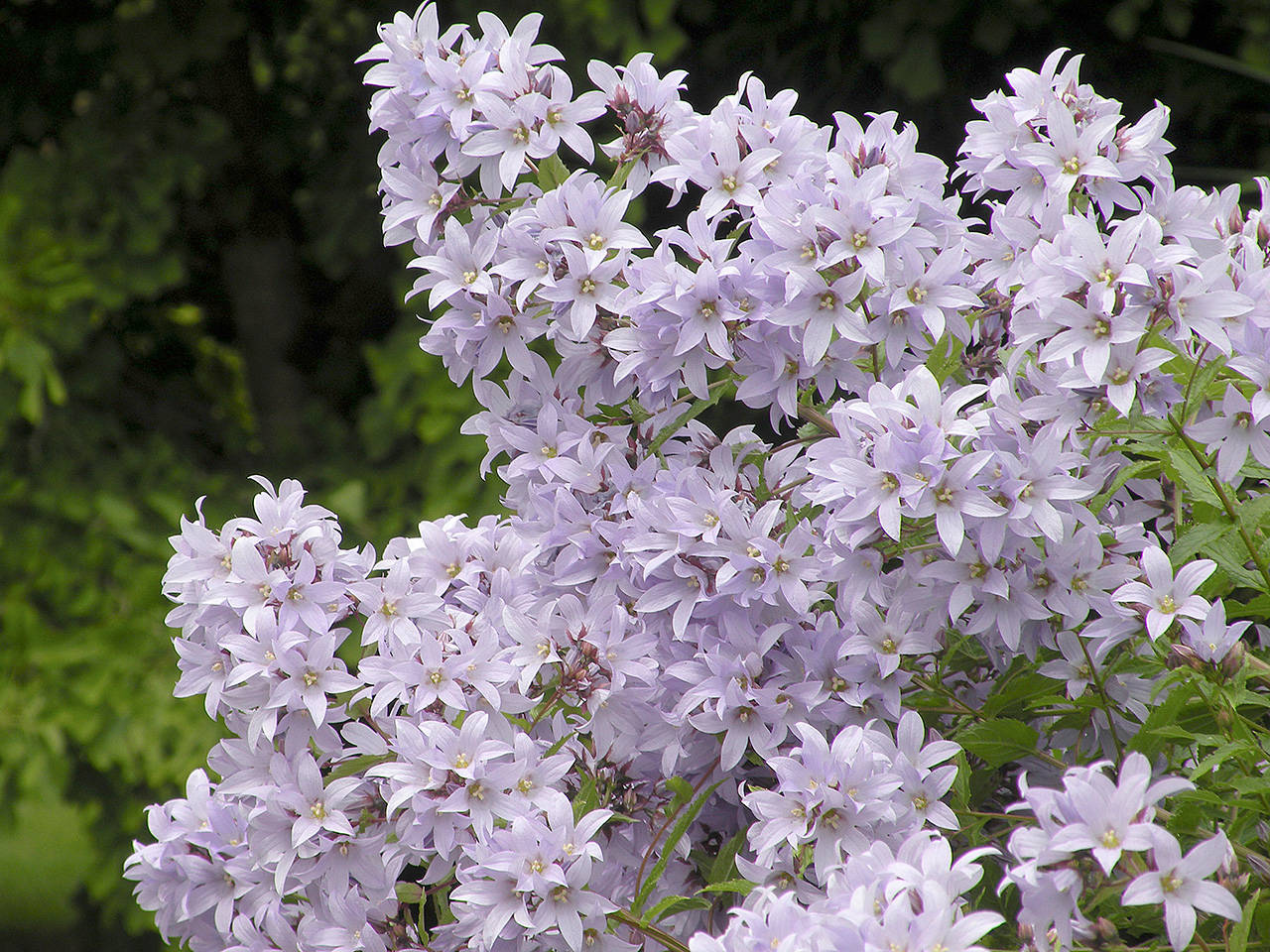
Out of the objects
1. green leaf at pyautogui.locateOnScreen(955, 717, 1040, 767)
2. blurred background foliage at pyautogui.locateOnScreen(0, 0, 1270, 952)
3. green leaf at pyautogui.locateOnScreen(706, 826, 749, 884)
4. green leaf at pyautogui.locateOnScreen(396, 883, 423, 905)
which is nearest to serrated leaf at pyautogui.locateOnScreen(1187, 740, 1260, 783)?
green leaf at pyautogui.locateOnScreen(955, 717, 1040, 767)

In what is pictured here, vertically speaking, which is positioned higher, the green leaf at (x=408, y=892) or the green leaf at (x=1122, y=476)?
the green leaf at (x=1122, y=476)

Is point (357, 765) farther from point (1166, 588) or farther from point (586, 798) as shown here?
point (1166, 588)

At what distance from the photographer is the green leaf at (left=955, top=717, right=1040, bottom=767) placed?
827mm

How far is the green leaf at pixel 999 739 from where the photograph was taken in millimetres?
827

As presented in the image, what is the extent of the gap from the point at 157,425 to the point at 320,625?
2120 millimetres

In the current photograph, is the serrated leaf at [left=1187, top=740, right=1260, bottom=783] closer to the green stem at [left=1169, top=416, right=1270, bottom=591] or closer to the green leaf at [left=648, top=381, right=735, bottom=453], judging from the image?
the green stem at [left=1169, top=416, right=1270, bottom=591]

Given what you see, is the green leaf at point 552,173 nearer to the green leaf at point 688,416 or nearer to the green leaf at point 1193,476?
the green leaf at point 688,416

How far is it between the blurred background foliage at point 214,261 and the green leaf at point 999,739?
158 centimetres

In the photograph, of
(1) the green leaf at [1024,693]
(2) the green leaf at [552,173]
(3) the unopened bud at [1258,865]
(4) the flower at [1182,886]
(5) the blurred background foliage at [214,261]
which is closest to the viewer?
(4) the flower at [1182,886]

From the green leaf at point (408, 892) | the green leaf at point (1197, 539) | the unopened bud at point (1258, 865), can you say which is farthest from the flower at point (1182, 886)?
the green leaf at point (408, 892)

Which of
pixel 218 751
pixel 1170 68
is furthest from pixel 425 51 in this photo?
pixel 1170 68

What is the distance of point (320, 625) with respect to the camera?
34.6 inches

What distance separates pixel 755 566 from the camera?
2.83 feet

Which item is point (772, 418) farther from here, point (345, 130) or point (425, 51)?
point (345, 130)
